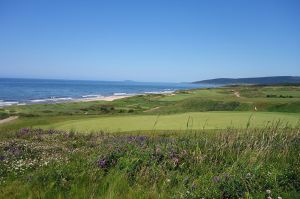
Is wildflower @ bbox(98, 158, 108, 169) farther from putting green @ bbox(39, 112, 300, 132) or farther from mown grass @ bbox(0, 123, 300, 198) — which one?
putting green @ bbox(39, 112, 300, 132)

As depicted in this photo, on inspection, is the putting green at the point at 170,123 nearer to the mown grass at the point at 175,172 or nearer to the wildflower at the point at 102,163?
the mown grass at the point at 175,172

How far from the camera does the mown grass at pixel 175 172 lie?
442 centimetres

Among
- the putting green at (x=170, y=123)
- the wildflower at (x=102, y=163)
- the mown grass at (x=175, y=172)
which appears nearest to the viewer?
the mown grass at (x=175, y=172)

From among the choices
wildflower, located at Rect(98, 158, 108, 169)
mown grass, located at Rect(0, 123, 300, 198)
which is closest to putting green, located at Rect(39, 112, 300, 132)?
mown grass, located at Rect(0, 123, 300, 198)

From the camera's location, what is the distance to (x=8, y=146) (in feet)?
28.7

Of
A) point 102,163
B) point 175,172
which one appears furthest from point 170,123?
point 175,172

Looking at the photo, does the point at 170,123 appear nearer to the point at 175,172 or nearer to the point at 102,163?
the point at 102,163

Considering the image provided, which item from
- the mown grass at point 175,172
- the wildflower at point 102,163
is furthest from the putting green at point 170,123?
the wildflower at point 102,163

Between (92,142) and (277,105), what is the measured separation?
17.0 metres

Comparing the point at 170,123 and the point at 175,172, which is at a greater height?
the point at 175,172

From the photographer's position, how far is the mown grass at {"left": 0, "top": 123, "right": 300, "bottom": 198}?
442 cm

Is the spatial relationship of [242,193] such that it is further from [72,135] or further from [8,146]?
[72,135]

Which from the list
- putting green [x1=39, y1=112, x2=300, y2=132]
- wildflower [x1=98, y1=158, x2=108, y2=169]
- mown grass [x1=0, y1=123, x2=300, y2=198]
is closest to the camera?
mown grass [x1=0, y1=123, x2=300, y2=198]

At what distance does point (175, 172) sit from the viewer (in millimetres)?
5402
